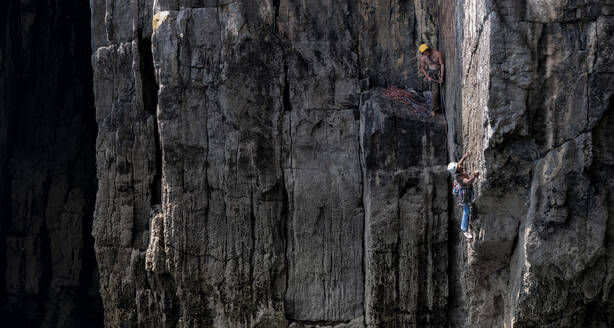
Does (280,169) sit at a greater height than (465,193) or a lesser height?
greater

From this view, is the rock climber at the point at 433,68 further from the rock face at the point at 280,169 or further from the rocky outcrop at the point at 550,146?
the rocky outcrop at the point at 550,146

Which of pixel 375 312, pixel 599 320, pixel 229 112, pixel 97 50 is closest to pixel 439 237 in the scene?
pixel 375 312

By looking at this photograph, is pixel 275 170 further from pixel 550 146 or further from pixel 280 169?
pixel 550 146

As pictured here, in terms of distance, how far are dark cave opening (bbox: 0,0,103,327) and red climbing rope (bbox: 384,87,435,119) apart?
5764 mm

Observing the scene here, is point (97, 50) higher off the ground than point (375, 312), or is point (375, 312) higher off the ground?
point (97, 50)

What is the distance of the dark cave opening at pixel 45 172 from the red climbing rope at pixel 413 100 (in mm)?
5764

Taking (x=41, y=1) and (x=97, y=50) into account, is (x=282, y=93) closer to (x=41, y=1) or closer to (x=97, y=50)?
(x=97, y=50)

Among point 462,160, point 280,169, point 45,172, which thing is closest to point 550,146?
point 462,160

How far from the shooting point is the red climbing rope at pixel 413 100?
7676mm

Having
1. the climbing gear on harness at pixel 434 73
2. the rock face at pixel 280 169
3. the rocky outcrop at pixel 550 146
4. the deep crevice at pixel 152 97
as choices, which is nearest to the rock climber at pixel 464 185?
the rocky outcrop at pixel 550 146

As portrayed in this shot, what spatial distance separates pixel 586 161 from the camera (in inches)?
207

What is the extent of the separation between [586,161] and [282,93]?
365 cm

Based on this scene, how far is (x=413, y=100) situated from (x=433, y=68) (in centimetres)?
44

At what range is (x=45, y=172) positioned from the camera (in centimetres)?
1120
